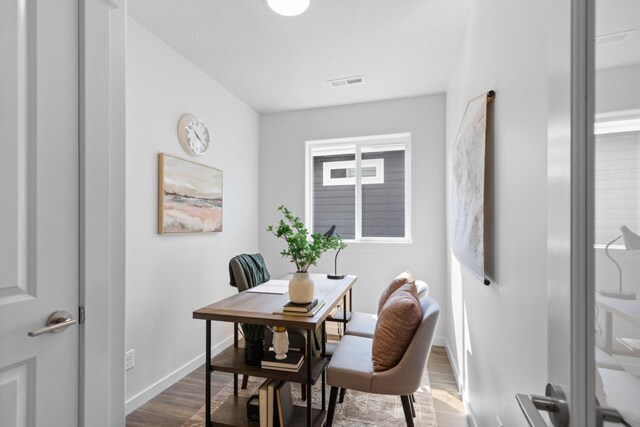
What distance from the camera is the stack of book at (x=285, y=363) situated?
1684 mm

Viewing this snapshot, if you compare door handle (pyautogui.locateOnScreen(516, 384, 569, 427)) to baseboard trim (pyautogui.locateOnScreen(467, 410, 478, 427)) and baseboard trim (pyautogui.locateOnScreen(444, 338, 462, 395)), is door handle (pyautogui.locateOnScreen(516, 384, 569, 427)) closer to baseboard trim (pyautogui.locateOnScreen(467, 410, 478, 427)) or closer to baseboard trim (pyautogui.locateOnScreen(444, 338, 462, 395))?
baseboard trim (pyautogui.locateOnScreen(467, 410, 478, 427))

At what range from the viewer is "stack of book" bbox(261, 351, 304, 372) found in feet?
5.52

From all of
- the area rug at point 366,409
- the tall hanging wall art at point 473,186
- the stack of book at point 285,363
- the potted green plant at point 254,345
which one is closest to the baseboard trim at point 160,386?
the area rug at point 366,409

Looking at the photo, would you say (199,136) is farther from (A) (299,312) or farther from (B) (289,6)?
(A) (299,312)

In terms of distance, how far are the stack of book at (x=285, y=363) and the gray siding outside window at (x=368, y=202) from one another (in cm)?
214

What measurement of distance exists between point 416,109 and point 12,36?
10.7ft

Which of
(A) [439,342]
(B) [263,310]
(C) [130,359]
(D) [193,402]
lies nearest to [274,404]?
(B) [263,310]

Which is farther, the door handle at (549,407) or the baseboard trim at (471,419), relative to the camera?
the baseboard trim at (471,419)

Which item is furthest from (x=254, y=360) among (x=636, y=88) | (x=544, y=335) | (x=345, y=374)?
(x=636, y=88)

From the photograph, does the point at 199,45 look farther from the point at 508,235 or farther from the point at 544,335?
the point at 544,335

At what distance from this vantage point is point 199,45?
2.46m

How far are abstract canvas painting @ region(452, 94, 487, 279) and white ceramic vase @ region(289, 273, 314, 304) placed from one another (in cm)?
90

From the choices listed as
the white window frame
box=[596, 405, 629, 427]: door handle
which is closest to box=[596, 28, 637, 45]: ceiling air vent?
box=[596, 405, 629, 427]: door handle

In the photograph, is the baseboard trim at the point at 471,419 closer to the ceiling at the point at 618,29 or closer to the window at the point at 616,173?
the window at the point at 616,173
